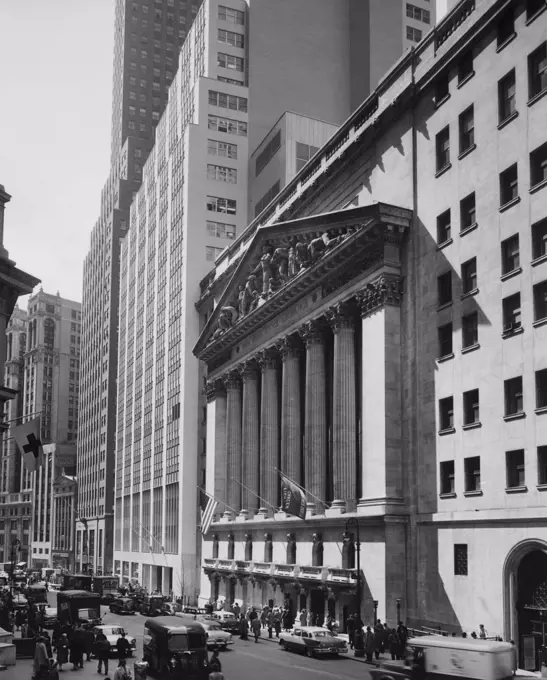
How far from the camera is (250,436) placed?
75562mm

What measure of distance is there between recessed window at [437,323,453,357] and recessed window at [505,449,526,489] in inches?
315

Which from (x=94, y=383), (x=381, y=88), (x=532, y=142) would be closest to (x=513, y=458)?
(x=532, y=142)

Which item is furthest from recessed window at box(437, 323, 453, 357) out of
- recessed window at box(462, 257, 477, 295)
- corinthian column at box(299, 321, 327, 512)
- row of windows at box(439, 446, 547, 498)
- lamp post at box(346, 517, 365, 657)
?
corinthian column at box(299, 321, 327, 512)

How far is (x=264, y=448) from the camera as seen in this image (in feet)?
234

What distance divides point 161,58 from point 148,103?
11.2 metres

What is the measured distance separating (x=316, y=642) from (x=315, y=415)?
19.5m

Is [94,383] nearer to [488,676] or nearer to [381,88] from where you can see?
[381,88]

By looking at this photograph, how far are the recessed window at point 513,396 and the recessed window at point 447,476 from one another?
19.1 ft

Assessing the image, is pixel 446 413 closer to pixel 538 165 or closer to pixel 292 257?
pixel 538 165

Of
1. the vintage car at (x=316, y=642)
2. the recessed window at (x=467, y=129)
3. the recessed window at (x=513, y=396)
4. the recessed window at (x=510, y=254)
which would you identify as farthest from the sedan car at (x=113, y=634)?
the recessed window at (x=467, y=129)

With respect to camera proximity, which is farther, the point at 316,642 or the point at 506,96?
the point at 506,96

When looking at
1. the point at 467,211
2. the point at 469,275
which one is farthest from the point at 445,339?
the point at 467,211

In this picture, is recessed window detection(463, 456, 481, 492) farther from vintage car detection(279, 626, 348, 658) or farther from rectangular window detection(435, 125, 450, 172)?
rectangular window detection(435, 125, 450, 172)

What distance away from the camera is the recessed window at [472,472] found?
45.9 m
